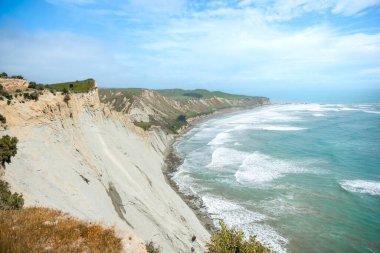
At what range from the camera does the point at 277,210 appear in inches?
1751

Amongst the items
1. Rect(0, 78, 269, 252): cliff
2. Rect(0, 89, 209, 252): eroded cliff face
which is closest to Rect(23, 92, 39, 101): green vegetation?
Rect(0, 78, 269, 252): cliff

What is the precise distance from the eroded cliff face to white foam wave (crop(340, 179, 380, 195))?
29.0m

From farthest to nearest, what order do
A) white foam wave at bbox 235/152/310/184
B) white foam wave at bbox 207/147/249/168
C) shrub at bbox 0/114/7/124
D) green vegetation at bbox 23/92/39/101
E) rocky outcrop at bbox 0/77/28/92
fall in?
white foam wave at bbox 207/147/249/168, white foam wave at bbox 235/152/310/184, rocky outcrop at bbox 0/77/28/92, green vegetation at bbox 23/92/39/101, shrub at bbox 0/114/7/124

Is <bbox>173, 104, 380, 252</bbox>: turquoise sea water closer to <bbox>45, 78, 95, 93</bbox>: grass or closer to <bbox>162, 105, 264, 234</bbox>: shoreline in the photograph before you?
<bbox>162, 105, 264, 234</bbox>: shoreline

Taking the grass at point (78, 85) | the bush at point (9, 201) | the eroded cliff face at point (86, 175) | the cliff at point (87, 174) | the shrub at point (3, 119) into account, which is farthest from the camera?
the grass at point (78, 85)

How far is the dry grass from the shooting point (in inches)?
377

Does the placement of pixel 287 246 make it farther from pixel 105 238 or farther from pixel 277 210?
pixel 105 238

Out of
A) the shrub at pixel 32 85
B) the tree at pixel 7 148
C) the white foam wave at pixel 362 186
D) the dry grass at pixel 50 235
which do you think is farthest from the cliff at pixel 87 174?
the white foam wave at pixel 362 186

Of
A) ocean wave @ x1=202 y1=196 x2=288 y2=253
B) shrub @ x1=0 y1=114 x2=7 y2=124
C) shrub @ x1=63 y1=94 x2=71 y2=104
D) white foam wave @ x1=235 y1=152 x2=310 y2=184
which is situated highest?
shrub @ x1=63 y1=94 x2=71 y2=104

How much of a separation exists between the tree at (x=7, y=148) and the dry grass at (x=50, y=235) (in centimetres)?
1137

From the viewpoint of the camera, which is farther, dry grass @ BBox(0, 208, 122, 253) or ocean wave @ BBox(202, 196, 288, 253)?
ocean wave @ BBox(202, 196, 288, 253)

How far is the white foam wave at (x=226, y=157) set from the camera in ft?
230

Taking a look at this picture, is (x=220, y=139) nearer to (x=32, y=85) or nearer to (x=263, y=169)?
(x=263, y=169)

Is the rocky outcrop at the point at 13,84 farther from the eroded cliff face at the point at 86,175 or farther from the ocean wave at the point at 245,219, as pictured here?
the ocean wave at the point at 245,219
